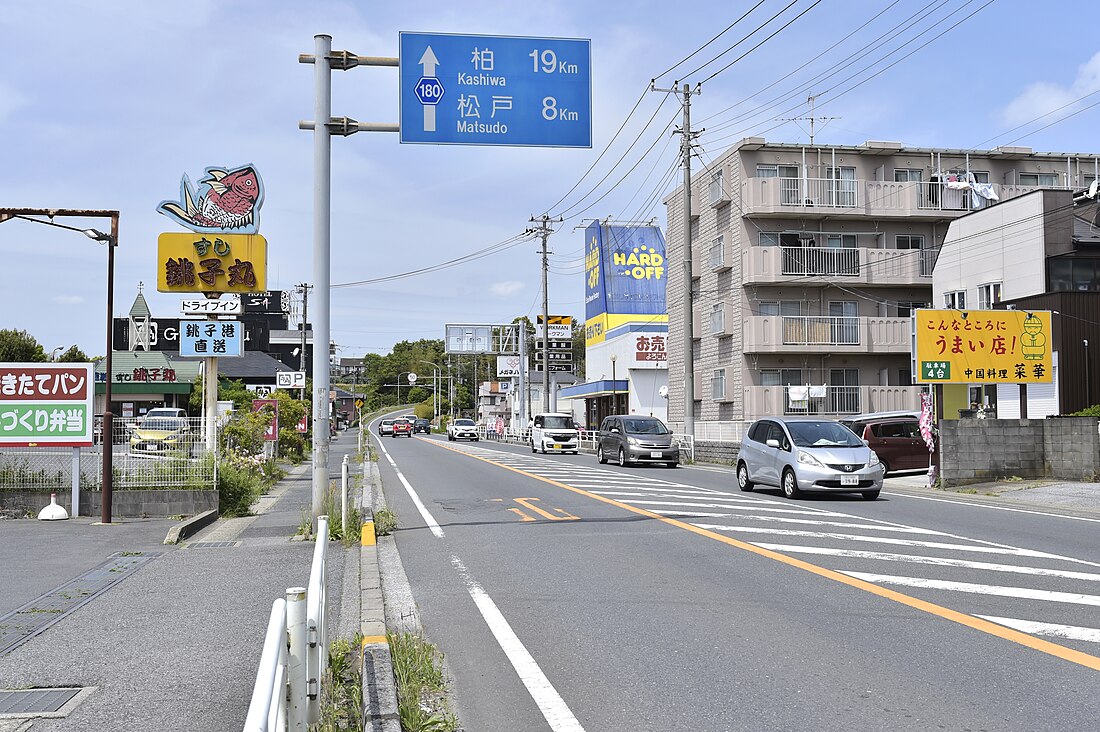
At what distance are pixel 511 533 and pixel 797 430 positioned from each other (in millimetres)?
Result: 8367

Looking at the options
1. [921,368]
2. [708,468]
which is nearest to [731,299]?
[708,468]

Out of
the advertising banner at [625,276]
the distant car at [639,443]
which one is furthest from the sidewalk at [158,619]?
the advertising banner at [625,276]

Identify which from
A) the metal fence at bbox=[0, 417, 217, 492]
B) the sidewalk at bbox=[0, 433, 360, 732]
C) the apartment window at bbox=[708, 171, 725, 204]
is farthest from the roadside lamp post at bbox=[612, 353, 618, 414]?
the sidewalk at bbox=[0, 433, 360, 732]

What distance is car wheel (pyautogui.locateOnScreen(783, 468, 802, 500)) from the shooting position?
1855 centimetres

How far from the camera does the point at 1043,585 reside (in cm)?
875

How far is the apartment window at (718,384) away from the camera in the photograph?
40.6 m

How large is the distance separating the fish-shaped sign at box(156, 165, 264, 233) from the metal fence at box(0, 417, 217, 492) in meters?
4.89

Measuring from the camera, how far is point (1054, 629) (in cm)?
699

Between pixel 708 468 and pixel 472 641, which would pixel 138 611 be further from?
pixel 708 468

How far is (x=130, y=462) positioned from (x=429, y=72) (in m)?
8.29

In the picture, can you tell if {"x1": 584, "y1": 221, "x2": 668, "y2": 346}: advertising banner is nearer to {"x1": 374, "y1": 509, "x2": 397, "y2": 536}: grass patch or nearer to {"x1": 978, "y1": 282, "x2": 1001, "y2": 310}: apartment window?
{"x1": 978, "y1": 282, "x2": 1001, "y2": 310}: apartment window

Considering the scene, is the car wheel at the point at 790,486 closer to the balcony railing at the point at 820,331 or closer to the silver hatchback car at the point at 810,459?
the silver hatchback car at the point at 810,459

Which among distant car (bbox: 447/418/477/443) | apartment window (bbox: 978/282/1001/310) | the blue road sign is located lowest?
distant car (bbox: 447/418/477/443)

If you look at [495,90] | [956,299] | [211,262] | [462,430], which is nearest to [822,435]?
[495,90]
